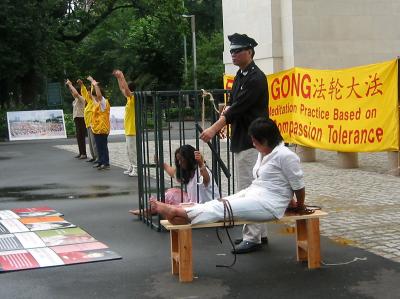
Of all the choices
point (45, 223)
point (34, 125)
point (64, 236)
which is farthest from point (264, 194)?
point (34, 125)

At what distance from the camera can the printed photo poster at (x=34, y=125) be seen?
2806cm

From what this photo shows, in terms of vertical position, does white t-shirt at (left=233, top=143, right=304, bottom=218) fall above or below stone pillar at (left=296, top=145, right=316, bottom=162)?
above

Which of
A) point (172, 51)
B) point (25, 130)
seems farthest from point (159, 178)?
point (172, 51)

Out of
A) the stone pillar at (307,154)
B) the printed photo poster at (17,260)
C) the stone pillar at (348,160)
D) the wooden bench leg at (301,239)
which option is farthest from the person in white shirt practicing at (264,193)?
the stone pillar at (307,154)

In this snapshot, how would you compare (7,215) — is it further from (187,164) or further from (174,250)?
(174,250)

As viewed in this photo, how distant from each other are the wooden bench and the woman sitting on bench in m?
0.08

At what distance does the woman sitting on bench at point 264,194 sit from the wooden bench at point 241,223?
0.08 m

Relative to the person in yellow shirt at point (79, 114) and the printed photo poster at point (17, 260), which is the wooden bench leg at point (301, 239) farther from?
the person in yellow shirt at point (79, 114)

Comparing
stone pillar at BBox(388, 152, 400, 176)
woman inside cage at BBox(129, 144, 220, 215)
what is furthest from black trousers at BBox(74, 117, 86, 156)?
woman inside cage at BBox(129, 144, 220, 215)

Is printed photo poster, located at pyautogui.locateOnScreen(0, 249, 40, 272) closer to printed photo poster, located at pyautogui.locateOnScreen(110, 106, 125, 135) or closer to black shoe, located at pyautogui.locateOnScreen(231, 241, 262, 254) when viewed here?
black shoe, located at pyautogui.locateOnScreen(231, 241, 262, 254)

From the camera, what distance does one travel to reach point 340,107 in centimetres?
1295

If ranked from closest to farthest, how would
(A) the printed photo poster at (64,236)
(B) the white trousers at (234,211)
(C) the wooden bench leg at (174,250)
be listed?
(B) the white trousers at (234,211) → (C) the wooden bench leg at (174,250) → (A) the printed photo poster at (64,236)

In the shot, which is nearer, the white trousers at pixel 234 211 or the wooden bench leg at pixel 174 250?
the white trousers at pixel 234 211

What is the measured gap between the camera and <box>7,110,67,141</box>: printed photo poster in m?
28.1
